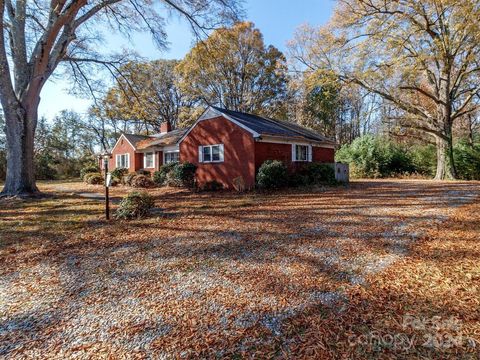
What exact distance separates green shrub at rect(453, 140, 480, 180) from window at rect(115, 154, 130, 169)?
2548cm

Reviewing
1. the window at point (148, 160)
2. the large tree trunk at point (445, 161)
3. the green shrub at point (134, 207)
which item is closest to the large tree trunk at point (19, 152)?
the green shrub at point (134, 207)

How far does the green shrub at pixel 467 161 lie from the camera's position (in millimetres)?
18172

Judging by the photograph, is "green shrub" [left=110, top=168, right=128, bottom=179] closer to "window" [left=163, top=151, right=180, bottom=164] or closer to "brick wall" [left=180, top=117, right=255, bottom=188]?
"window" [left=163, top=151, right=180, bottom=164]

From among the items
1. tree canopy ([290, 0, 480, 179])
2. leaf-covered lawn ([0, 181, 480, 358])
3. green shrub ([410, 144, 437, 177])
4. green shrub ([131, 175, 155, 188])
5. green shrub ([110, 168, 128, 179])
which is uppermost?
tree canopy ([290, 0, 480, 179])

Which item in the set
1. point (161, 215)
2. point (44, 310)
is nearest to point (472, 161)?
point (161, 215)

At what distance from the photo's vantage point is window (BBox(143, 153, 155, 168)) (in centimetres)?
2278

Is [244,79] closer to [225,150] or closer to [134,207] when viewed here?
[225,150]

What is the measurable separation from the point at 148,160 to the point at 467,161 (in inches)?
918

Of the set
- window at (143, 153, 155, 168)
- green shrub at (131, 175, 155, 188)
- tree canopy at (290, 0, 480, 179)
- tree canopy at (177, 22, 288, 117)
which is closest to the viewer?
tree canopy at (290, 0, 480, 179)

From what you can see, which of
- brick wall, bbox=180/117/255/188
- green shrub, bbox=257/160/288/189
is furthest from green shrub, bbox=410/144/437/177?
brick wall, bbox=180/117/255/188

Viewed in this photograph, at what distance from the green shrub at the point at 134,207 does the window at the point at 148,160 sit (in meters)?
15.5

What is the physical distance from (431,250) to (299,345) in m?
3.06

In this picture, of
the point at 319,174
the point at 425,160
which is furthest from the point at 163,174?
the point at 425,160

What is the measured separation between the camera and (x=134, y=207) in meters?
7.53
